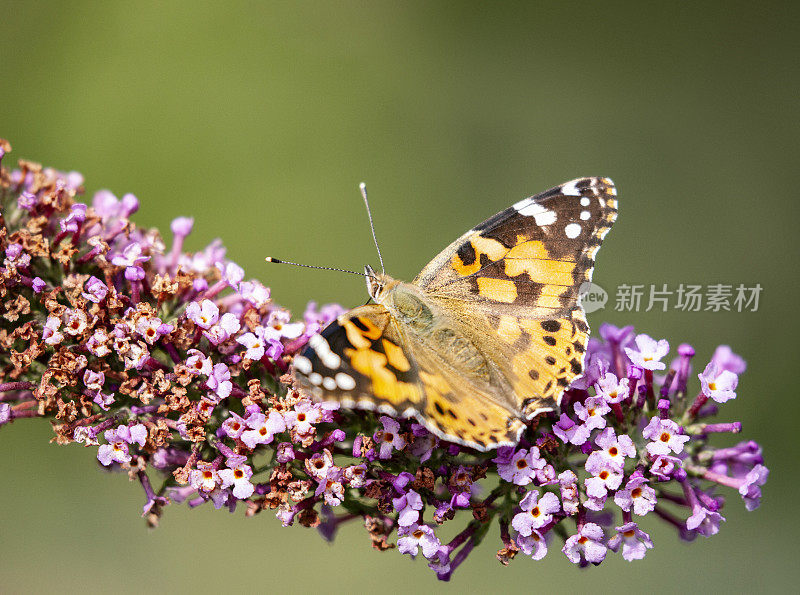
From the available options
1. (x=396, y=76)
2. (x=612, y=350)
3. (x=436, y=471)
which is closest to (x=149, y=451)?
(x=436, y=471)

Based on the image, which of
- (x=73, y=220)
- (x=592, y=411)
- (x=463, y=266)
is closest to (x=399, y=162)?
(x=463, y=266)

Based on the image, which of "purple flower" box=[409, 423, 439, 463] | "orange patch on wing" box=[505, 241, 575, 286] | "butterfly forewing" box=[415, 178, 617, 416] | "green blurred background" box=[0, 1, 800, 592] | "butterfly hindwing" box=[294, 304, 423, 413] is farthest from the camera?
"green blurred background" box=[0, 1, 800, 592]

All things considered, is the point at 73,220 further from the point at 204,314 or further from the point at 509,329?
the point at 509,329

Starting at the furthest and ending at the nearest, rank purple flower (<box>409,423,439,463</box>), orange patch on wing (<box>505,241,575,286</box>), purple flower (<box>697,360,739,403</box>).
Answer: orange patch on wing (<box>505,241,575,286</box>), purple flower (<box>697,360,739,403</box>), purple flower (<box>409,423,439,463</box>)

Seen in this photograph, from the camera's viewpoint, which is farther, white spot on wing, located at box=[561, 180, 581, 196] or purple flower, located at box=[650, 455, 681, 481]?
white spot on wing, located at box=[561, 180, 581, 196]

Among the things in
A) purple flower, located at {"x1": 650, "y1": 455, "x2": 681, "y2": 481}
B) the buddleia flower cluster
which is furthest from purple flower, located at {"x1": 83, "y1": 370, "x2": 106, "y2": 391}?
purple flower, located at {"x1": 650, "y1": 455, "x2": 681, "y2": 481}

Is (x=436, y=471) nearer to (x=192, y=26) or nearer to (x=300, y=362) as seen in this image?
(x=300, y=362)

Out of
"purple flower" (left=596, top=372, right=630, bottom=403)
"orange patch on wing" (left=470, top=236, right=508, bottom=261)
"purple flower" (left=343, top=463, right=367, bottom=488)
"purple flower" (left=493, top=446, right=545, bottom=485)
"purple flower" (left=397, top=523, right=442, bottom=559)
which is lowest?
"purple flower" (left=397, top=523, right=442, bottom=559)

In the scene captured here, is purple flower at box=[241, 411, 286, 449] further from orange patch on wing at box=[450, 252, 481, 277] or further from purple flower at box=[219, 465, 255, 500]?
orange patch on wing at box=[450, 252, 481, 277]
